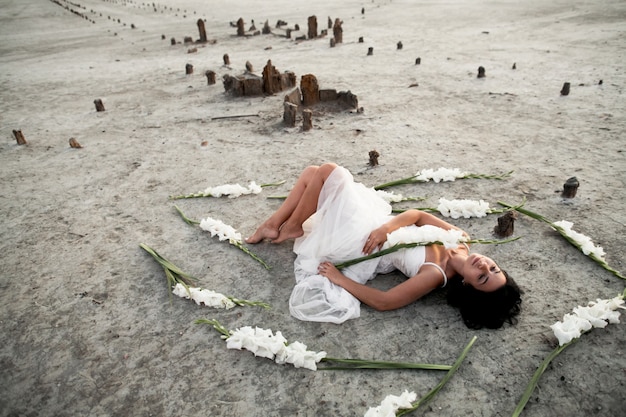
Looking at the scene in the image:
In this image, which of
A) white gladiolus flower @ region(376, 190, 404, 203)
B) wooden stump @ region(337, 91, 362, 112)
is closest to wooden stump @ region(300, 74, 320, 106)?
wooden stump @ region(337, 91, 362, 112)

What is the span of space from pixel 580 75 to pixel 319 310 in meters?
8.02

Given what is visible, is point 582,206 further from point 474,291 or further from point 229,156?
point 229,156

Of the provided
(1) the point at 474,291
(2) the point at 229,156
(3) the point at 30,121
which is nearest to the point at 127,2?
(3) the point at 30,121

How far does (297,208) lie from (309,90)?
4.17m

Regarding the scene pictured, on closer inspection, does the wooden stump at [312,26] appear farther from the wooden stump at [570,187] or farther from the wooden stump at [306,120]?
the wooden stump at [570,187]

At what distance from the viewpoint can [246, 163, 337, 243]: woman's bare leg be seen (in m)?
3.70

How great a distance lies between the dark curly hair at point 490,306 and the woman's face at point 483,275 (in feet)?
0.11

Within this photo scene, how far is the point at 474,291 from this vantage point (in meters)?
2.96

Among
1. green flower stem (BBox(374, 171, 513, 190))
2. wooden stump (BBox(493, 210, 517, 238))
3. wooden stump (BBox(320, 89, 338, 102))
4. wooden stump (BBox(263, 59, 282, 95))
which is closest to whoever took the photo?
wooden stump (BBox(493, 210, 517, 238))

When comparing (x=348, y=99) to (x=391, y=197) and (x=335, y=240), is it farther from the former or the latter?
(x=335, y=240)

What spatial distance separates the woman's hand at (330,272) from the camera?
3.31 metres

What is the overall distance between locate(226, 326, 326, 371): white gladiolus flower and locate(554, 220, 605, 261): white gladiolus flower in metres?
2.55

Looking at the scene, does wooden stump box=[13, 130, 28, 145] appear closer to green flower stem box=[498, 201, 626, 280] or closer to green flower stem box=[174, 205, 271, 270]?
green flower stem box=[174, 205, 271, 270]

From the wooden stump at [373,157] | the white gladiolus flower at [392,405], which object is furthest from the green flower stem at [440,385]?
the wooden stump at [373,157]
